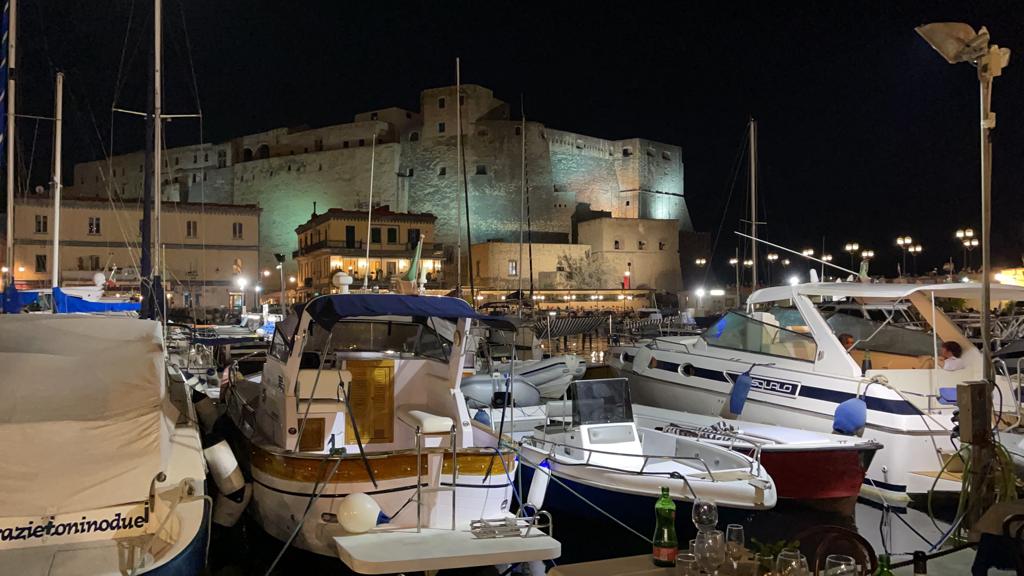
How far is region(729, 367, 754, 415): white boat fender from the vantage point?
406 inches

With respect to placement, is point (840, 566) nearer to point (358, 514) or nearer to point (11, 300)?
point (358, 514)

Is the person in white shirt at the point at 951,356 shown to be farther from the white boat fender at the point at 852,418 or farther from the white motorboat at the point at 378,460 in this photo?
the white motorboat at the point at 378,460

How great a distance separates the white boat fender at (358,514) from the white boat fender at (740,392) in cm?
627

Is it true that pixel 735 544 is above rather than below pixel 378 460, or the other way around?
above

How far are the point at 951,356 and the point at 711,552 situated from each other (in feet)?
25.5

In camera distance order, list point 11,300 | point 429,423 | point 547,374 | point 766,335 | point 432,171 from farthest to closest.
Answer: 1. point 432,171
2. point 547,374
3. point 11,300
4. point 766,335
5. point 429,423

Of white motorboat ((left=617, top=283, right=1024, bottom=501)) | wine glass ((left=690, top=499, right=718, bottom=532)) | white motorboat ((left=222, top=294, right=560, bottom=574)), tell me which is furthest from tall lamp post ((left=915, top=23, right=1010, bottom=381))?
white motorboat ((left=222, top=294, right=560, bottom=574))

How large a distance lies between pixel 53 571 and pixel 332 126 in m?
64.7

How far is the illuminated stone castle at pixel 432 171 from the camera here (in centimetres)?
6138

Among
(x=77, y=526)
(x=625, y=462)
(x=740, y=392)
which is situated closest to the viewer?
(x=77, y=526)

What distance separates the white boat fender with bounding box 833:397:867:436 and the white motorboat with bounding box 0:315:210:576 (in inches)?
276

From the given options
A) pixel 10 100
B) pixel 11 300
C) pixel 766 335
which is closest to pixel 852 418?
pixel 766 335

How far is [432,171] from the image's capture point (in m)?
61.2

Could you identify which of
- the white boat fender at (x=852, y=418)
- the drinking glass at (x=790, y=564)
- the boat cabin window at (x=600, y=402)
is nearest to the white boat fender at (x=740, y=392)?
the white boat fender at (x=852, y=418)
